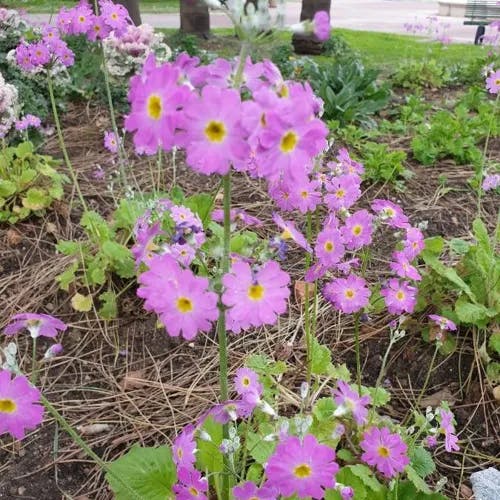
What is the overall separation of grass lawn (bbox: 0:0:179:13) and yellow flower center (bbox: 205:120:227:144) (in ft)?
44.0

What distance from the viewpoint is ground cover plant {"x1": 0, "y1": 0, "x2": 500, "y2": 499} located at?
43.6 inches

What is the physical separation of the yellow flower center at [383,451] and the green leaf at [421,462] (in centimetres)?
31

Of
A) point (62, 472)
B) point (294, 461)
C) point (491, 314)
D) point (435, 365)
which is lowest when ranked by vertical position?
point (62, 472)

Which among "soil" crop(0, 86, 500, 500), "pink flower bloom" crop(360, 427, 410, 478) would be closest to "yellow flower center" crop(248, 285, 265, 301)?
"pink flower bloom" crop(360, 427, 410, 478)

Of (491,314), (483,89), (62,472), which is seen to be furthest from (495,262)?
(483,89)

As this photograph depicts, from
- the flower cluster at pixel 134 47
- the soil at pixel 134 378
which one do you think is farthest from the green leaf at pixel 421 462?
the flower cluster at pixel 134 47

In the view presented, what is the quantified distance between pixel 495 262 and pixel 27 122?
9.11 ft

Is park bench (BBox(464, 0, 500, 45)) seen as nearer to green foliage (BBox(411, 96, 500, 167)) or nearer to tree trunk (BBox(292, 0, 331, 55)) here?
tree trunk (BBox(292, 0, 331, 55))

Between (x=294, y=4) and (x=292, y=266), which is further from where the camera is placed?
(x=294, y=4)

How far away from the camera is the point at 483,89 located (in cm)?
608

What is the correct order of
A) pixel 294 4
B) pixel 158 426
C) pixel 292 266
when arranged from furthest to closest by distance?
pixel 294 4 < pixel 292 266 < pixel 158 426

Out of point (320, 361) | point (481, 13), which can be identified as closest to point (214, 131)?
point (320, 361)

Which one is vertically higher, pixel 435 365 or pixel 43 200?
pixel 43 200

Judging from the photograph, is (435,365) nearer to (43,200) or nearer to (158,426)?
(158,426)
